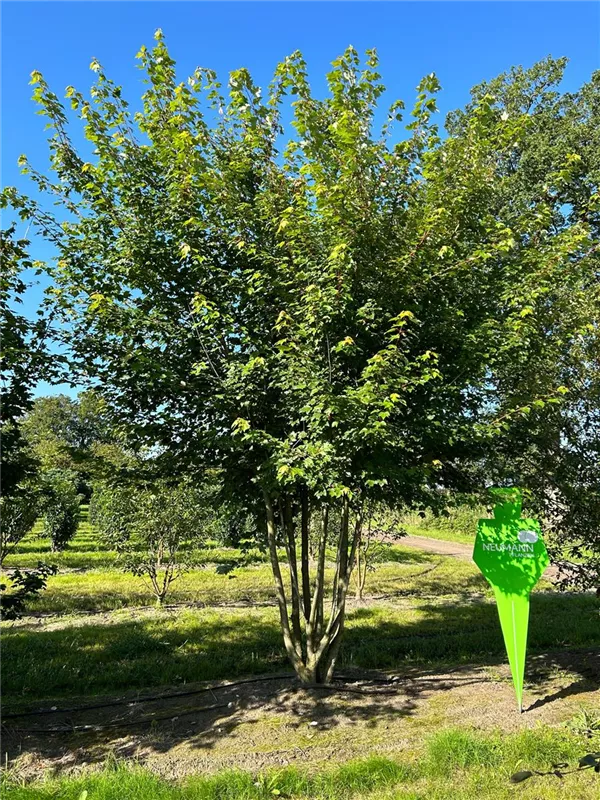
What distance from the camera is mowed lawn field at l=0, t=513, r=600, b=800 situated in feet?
11.5

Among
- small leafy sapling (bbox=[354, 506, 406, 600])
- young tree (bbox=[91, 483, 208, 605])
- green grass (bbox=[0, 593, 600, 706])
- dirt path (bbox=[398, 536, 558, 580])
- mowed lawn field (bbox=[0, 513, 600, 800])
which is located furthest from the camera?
dirt path (bbox=[398, 536, 558, 580])

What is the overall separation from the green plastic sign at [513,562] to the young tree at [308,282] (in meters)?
0.59

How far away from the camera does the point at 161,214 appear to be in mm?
5074

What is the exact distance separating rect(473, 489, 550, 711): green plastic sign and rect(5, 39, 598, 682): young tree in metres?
0.59

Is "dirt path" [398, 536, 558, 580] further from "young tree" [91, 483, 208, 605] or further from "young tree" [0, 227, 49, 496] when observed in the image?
"young tree" [0, 227, 49, 496]

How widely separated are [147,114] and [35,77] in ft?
3.29

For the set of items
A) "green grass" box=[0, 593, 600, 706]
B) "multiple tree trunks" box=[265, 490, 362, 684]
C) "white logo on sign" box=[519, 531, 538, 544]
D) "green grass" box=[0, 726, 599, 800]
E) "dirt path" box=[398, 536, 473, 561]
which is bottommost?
"dirt path" box=[398, 536, 473, 561]

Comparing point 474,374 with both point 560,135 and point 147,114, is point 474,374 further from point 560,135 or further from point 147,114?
point 560,135

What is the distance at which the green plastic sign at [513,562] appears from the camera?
478 cm

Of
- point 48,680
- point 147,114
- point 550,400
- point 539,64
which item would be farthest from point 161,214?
point 539,64

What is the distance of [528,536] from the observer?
4.82 metres

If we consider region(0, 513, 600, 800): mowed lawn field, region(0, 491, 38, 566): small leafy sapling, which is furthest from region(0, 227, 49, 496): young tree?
region(0, 513, 600, 800): mowed lawn field

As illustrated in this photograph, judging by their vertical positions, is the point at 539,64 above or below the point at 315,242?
above

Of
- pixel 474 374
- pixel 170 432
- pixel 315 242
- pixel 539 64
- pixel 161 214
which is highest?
pixel 539 64
